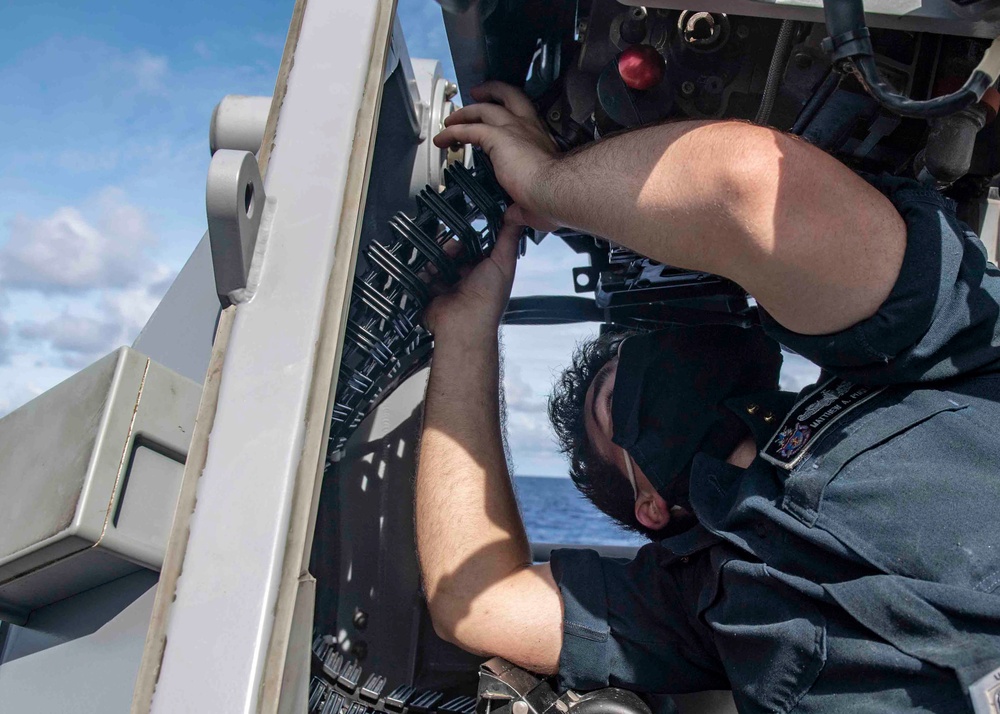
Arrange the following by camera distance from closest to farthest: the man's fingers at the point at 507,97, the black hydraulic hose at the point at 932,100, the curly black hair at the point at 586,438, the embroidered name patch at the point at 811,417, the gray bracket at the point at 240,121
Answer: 1. the black hydraulic hose at the point at 932,100
2. the embroidered name patch at the point at 811,417
3. the gray bracket at the point at 240,121
4. the man's fingers at the point at 507,97
5. the curly black hair at the point at 586,438

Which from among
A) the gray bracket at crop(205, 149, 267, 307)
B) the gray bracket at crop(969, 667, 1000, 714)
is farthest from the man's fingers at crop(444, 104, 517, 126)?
the gray bracket at crop(969, 667, 1000, 714)

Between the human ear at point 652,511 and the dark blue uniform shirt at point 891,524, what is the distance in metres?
0.35

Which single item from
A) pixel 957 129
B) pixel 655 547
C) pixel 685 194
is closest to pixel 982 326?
pixel 957 129

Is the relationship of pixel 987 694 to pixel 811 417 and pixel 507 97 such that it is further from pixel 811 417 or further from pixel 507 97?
pixel 507 97

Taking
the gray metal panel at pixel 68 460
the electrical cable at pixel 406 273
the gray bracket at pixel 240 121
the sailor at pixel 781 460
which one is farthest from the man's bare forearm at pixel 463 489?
the gray metal panel at pixel 68 460

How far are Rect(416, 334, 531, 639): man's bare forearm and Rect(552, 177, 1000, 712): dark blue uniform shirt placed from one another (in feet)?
1.36

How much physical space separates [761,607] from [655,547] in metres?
0.32

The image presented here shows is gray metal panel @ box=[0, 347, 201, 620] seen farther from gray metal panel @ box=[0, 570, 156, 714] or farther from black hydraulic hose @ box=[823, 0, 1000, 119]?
black hydraulic hose @ box=[823, 0, 1000, 119]

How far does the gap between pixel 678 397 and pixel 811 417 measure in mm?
301

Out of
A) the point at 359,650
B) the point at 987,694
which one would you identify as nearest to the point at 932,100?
the point at 987,694

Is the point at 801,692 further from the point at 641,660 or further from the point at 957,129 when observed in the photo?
the point at 957,129

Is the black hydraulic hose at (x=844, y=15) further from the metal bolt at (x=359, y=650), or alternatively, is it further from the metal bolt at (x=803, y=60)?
the metal bolt at (x=359, y=650)

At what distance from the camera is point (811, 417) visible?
1.08m

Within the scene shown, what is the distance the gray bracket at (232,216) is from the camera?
0.79 metres
